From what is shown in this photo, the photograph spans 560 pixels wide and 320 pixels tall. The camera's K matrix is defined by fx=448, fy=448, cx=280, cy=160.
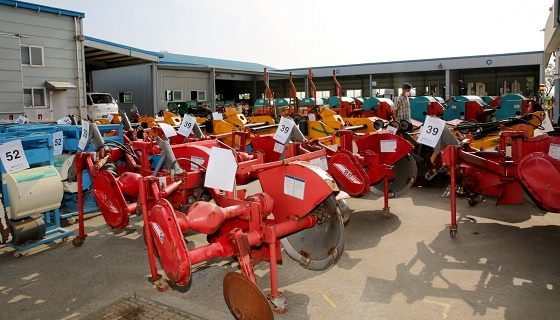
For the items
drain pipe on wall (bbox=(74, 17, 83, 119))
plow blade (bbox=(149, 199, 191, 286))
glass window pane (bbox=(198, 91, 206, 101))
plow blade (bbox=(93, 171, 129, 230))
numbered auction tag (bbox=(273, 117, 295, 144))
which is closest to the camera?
plow blade (bbox=(149, 199, 191, 286))

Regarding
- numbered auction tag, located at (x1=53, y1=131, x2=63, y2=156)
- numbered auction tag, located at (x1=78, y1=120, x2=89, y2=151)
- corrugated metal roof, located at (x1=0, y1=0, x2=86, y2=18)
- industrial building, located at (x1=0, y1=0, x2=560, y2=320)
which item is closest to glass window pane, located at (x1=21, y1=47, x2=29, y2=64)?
corrugated metal roof, located at (x1=0, y1=0, x2=86, y2=18)

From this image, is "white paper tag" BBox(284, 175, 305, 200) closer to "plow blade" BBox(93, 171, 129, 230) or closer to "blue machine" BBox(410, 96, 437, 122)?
"plow blade" BBox(93, 171, 129, 230)

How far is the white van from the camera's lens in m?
18.7

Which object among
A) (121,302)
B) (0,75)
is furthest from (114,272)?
(0,75)

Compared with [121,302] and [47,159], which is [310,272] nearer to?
[121,302]

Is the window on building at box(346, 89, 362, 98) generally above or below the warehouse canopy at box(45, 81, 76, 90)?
above

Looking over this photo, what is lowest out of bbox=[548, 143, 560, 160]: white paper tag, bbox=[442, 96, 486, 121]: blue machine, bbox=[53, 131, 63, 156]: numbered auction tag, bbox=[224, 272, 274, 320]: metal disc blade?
bbox=[224, 272, 274, 320]: metal disc blade

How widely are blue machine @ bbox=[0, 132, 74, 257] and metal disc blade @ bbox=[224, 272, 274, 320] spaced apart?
9.67 ft

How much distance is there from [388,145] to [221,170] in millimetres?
3416

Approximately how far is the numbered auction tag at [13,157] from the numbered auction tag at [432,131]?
15.1ft

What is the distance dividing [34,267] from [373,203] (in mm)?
4663

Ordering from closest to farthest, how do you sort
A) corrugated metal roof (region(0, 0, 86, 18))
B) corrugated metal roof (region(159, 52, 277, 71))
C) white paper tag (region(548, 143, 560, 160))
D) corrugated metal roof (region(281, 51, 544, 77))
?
white paper tag (region(548, 143, 560, 160))
corrugated metal roof (region(0, 0, 86, 18))
corrugated metal roof (region(281, 51, 544, 77))
corrugated metal roof (region(159, 52, 277, 71))

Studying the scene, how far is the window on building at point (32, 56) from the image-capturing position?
48.9ft

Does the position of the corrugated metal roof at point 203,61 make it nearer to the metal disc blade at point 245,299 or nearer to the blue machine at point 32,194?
the blue machine at point 32,194
